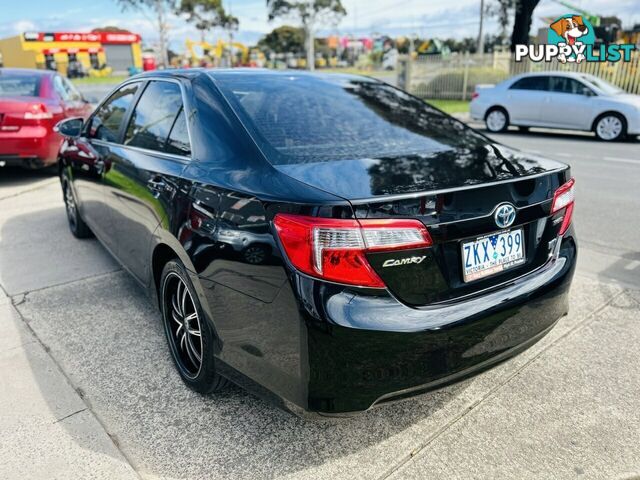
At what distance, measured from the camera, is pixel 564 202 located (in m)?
2.35

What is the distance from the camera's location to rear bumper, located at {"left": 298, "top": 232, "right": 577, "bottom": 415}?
69.7 inches

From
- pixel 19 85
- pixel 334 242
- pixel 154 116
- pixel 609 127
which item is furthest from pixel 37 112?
pixel 609 127

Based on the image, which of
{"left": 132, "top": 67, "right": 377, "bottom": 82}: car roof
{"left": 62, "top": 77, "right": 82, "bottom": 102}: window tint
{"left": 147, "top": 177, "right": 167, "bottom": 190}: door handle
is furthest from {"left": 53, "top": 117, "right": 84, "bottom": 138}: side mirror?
{"left": 62, "top": 77, "right": 82, "bottom": 102}: window tint

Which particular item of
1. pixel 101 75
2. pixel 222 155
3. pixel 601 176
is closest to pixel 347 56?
pixel 101 75

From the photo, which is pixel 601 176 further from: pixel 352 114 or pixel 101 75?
pixel 101 75

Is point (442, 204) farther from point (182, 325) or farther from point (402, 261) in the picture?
point (182, 325)

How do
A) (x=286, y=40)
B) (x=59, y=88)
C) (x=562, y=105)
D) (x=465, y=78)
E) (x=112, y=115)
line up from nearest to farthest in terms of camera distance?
(x=112, y=115) → (x=59, y=88) → (x=562, y=105) → (x=465, y=78) → (x=286, y=40)

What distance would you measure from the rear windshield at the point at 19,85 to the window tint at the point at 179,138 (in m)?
5.90

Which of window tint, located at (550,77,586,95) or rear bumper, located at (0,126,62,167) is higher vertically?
window tint, located at (550,77,586,95)

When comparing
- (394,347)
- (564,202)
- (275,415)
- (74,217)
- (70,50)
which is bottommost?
(275,415)

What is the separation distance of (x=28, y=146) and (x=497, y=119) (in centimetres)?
1081

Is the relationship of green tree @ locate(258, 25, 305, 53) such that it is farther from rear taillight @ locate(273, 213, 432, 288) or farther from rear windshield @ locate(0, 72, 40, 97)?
rear taillight @ locate(273, 213, 432, 288)

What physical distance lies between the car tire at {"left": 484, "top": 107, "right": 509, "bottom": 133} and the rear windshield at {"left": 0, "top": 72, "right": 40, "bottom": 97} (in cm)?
1042

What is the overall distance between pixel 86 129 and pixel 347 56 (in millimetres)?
90387
